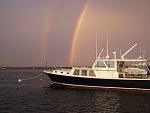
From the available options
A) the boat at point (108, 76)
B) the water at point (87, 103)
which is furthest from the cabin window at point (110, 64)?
the water at point (87, 103)

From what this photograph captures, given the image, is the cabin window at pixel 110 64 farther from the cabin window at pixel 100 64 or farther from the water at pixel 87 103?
the water at pixel 87 103

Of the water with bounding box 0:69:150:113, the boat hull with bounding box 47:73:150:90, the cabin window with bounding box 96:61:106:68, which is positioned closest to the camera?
the water with bounding box 0:69:150:113

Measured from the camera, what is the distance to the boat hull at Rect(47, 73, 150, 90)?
36125 mm

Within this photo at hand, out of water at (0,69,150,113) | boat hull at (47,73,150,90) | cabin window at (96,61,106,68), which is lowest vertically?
water at (0,69,150,113)

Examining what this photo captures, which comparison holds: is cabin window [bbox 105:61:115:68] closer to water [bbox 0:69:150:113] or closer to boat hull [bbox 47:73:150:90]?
boat hull [bbox 47:73:150:90]

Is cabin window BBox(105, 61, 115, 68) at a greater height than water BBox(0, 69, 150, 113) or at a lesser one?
greater

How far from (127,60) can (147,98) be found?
762 cm

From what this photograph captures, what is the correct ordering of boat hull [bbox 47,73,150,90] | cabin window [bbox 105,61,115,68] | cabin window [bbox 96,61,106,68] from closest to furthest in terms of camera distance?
1. boat hull [bbox 47,73,150,90]
2. cabin window [bbox 105,61,115,68]
3. cabin window [bbox 96,61,106,68]

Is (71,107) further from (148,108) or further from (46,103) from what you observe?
(148,108)

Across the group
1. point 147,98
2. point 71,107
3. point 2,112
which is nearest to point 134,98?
point 147,98

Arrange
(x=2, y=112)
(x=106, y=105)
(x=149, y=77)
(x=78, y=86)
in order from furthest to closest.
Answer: (x=78, y=86) < (x=149, y=77) < (x=106, y=105) < (x=2, y=112)

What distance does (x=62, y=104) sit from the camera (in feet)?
91.4

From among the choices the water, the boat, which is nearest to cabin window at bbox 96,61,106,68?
the boat

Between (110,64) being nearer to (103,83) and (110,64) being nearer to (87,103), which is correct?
(103,83)
